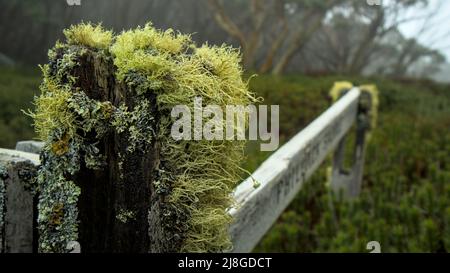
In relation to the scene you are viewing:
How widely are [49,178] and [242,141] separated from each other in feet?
1.42

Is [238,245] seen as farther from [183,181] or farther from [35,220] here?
[35,220]

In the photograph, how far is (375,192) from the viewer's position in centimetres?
529

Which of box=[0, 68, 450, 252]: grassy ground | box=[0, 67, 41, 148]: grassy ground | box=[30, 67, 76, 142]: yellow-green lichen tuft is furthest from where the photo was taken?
box=[0, 67, 41, 148]: grassy ground

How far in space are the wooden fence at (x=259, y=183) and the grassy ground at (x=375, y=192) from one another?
48 centimetres

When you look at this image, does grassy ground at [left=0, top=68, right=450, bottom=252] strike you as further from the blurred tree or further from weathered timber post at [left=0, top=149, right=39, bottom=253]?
the blurred tree

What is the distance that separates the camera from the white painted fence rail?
1.79 meters

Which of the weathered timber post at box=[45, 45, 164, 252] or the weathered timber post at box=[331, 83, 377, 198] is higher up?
the weathered timber post at box=[331, 83, 377, 198]

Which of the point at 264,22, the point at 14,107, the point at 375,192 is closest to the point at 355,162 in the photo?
the point at 375,192

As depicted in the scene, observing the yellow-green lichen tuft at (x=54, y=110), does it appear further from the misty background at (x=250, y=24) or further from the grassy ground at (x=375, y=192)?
the misty background at (x=250, y=24)

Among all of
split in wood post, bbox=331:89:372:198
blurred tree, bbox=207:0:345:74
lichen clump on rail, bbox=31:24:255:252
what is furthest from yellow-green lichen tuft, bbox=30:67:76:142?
blurred tree, bbox=207:0:345:74

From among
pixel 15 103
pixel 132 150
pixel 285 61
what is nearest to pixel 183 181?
pixel 132 150

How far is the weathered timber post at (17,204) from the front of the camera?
0.99 m

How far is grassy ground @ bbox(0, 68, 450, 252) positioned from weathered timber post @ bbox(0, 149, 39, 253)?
8.79 feet

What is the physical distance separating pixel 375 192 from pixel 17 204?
4725 mm
